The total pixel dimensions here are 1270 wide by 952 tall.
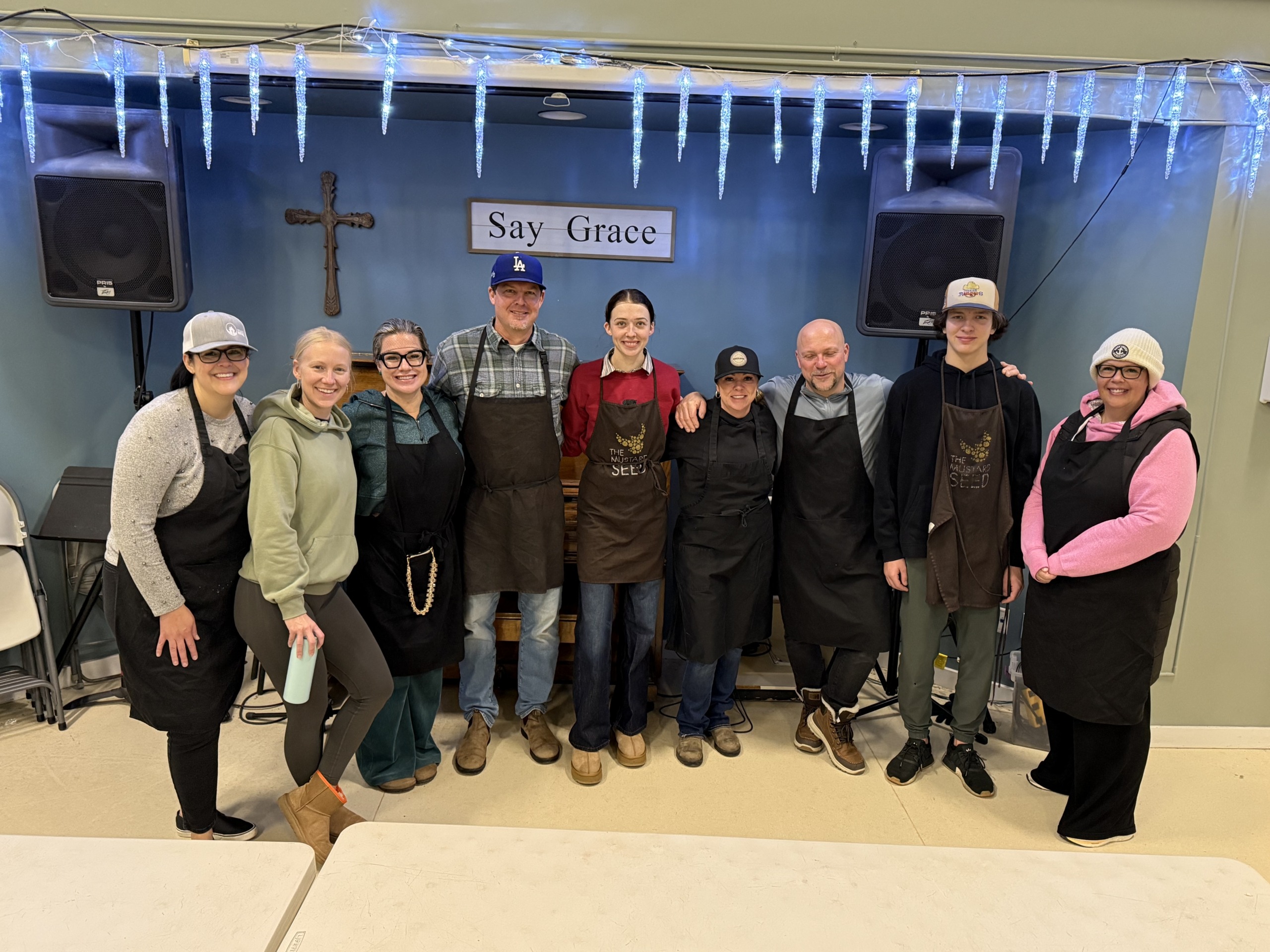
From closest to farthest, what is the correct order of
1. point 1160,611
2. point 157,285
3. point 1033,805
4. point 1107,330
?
point 1160,611
point 1033,805
point 157,285
point 1107,330

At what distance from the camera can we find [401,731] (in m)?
2.72

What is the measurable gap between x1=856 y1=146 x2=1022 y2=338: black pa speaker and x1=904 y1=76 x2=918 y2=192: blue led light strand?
0.10 ft

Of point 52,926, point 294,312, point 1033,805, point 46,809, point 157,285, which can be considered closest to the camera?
point 52,926

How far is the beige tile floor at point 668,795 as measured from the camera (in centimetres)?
258

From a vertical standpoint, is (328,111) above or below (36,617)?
above

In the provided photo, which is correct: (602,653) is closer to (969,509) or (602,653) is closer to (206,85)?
(969,509)

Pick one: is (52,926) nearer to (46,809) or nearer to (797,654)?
(46,809)

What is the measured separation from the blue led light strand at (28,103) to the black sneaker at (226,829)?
238 cm

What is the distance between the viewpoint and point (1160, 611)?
7.80 feet

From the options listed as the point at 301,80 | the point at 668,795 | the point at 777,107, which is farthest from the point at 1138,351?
the point at 301,80

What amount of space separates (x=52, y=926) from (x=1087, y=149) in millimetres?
3892

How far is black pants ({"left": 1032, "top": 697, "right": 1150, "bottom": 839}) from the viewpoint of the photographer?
2463 millimetres

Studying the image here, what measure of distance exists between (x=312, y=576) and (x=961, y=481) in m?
2.04

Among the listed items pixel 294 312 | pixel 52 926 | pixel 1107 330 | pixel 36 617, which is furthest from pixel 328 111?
pixel 1107 330
